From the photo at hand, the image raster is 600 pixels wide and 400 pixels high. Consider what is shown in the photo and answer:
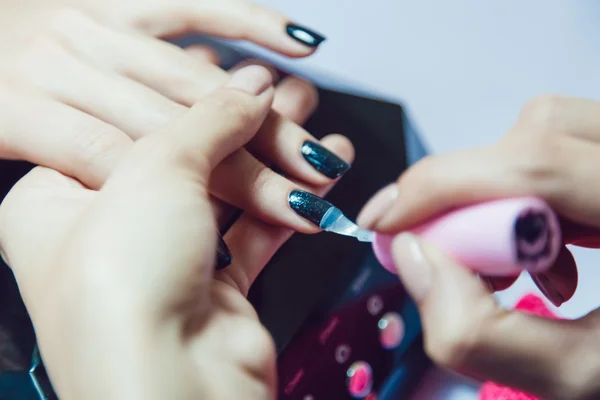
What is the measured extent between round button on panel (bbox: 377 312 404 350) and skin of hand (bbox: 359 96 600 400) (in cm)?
30

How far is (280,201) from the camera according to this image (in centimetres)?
47

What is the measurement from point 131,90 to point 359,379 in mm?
389

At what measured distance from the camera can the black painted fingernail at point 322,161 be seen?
0.51 m

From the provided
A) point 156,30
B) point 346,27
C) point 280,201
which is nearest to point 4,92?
point 156,30

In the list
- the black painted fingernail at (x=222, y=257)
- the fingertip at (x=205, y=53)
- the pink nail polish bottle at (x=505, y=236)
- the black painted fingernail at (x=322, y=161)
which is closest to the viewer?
the pink nail polish bottle at (x=505, y=236)

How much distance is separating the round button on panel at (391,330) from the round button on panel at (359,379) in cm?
4

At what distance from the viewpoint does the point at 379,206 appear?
0.30 m

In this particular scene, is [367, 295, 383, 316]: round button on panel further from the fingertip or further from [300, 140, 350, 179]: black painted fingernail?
the fingertip

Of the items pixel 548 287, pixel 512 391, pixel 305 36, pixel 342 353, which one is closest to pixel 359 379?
pixel 342 353

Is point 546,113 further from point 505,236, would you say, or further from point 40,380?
point 40,380

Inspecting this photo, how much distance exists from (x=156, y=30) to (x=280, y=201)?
1.00 feet

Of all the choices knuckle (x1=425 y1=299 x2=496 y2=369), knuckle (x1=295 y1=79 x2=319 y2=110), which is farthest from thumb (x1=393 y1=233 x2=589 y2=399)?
knuckle (x1=295 y1=79 x2=319 y2=110)

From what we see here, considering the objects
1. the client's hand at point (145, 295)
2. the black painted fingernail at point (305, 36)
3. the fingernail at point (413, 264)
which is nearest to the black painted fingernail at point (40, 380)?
the client's hand at point (145, 295)

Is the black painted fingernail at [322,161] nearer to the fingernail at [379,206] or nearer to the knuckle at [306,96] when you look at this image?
the knuckle at [306,96]
